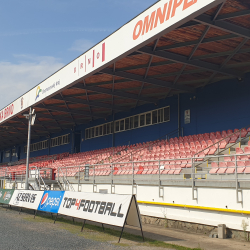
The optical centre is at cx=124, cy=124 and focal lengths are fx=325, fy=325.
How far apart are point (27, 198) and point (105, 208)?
23.6ft

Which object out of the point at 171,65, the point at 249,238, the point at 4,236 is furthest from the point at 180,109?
the point at 4,236

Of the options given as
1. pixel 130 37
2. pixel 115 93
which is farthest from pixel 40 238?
pixel 115 93

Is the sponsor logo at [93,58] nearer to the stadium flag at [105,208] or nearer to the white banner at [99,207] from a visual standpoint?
the white banner at [99,207]

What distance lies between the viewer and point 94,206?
10.8 metres

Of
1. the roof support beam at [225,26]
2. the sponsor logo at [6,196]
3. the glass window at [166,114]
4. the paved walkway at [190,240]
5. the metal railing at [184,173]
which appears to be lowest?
the paved walkway at [190,240]

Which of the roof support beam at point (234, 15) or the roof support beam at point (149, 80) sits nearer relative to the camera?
the roof support beam at point (234, 15)

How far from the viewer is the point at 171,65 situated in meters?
18.1

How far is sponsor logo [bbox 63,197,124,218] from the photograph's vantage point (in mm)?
9820

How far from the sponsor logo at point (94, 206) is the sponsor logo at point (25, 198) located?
3.55 m

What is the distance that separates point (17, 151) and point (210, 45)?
4961cm

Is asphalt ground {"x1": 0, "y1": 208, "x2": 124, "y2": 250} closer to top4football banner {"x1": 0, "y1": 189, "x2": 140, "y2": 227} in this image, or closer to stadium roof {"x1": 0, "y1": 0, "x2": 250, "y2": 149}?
top4football banner {"x1": 0, "y1": 189, "x2": 140, "y2": 227}

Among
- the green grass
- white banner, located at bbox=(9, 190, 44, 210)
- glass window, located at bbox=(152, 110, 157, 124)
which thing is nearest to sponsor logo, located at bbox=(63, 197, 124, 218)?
the green grass

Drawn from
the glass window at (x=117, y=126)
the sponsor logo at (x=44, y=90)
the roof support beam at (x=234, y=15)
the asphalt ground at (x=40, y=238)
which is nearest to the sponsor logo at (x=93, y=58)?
the sponsor logo at (x=44, y=90)

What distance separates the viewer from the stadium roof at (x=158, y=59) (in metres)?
12.7
